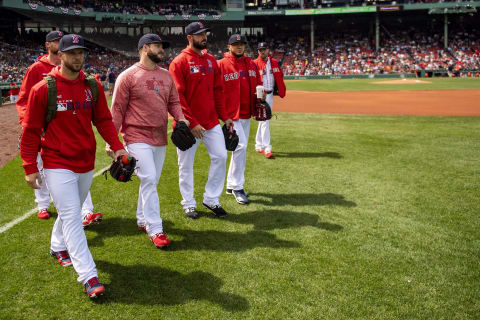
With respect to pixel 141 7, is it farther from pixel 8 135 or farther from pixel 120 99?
pixel 120 99

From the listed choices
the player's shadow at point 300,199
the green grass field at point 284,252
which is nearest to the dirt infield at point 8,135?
the green grass field at point 284,252

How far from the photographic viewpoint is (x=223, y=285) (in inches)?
149

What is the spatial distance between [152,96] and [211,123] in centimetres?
110

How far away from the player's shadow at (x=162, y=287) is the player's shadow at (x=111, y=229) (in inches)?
29.2

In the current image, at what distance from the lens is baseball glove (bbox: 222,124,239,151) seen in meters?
5.82

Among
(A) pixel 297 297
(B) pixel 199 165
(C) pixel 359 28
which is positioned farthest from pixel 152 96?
(C) pixel 359 28

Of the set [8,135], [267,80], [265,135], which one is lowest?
[8,135]

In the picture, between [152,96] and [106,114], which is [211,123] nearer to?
[152,96]

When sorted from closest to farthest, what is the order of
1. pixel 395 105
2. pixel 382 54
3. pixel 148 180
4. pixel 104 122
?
pixel 104 122 < pixel 148 180 < pixel 395 105 < pixel 382 54

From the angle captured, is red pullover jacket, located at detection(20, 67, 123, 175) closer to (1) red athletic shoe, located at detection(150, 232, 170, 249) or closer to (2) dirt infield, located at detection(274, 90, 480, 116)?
(1) red athletic shoe, located at detection(150, 232, 170, 249)

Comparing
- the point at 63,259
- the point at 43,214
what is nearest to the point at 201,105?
the point at 63,259

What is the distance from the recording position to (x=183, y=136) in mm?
4855

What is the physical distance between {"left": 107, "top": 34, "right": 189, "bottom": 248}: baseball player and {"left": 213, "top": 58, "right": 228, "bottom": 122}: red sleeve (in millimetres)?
983

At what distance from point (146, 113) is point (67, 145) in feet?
3.70
